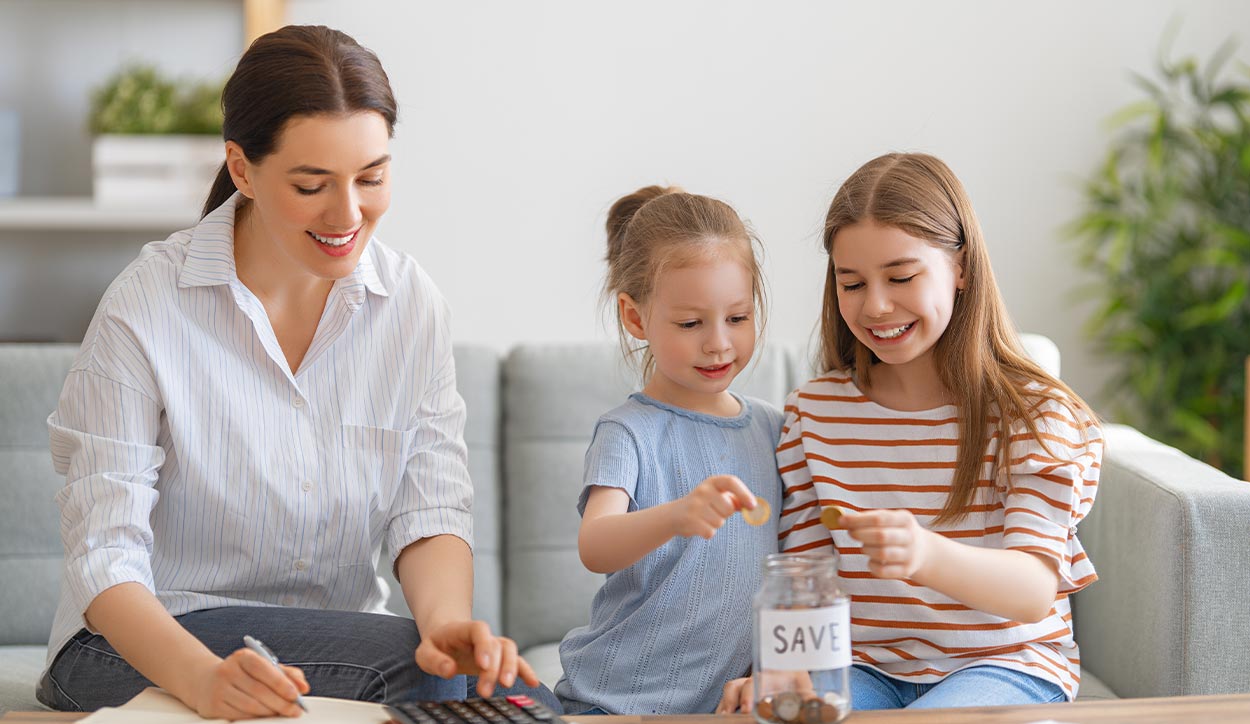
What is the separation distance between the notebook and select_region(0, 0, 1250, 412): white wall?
1.74 metres

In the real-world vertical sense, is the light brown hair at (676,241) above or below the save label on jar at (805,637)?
above

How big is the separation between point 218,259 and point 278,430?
8.3 inches

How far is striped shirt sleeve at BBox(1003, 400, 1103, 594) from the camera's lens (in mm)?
1348

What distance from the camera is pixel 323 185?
4.48ft

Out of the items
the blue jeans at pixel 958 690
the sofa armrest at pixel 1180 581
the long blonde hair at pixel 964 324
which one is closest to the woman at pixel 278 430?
the blue jeans at pixel 958 690

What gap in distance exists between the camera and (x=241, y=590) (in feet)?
4.85

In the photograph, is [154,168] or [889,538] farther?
[154,168]

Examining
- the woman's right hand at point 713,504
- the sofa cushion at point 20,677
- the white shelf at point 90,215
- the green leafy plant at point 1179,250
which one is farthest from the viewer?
the green leafy plant at point 1179,250

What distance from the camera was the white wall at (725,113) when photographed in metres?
2.79

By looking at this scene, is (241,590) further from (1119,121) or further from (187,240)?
(1119,121)

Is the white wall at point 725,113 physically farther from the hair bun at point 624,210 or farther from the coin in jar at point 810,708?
the coin in jar at point 810,708

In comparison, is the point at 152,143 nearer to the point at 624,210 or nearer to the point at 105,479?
the point at 624,210

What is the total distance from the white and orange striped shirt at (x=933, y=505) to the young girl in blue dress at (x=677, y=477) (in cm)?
6

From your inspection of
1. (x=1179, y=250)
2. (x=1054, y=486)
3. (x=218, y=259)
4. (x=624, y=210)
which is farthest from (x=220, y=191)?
(x=1179, y=250)
